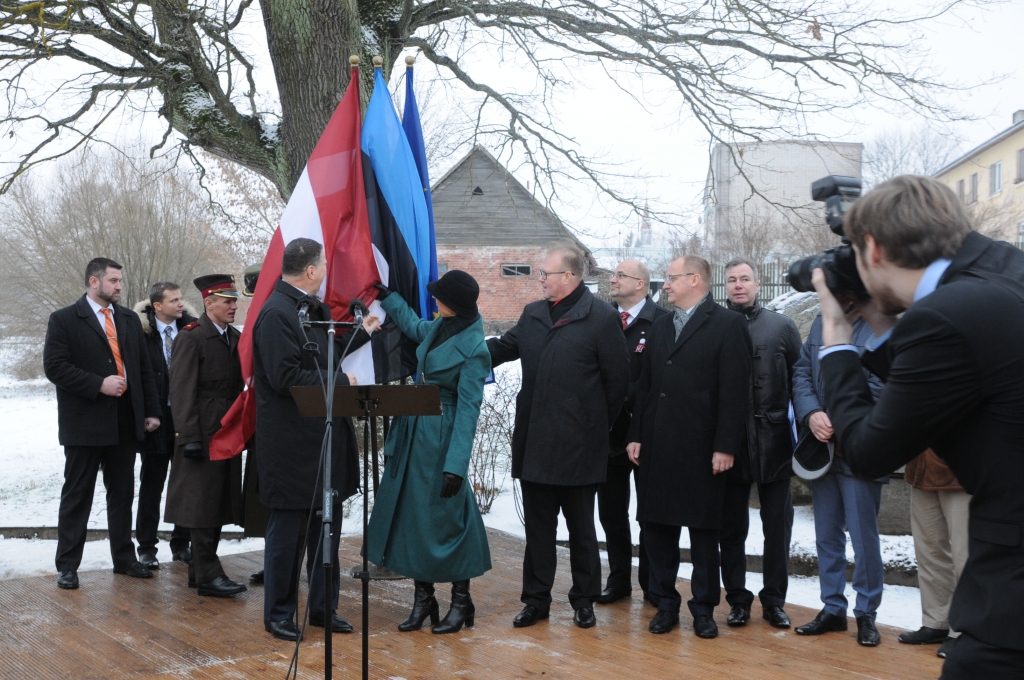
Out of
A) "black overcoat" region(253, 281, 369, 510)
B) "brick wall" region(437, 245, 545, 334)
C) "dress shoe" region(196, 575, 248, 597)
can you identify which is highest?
"brick wall" region(437, 245, 545, 334)

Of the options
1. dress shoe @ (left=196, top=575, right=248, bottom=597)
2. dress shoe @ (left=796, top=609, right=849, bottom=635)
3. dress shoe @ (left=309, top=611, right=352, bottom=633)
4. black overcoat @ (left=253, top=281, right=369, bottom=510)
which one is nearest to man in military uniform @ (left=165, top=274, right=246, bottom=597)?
dress shoe @ (left=196, top=575, right=248, bottom=597)

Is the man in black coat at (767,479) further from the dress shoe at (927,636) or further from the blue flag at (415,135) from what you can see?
the blue flag at (415,135)

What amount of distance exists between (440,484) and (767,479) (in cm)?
189

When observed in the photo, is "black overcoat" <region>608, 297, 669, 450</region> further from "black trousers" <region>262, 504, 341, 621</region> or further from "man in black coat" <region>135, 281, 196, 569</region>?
"man in black coat" <region>135, 281, 196, 569</region>

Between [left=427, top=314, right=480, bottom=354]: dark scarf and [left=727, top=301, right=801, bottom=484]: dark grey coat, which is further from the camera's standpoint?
[left=727, top=301, right=801, bottom=484]: dark grey coat

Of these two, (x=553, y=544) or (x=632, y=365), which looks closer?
(x=553, y=544)

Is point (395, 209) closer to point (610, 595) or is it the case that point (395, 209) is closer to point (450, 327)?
point (450, 327)

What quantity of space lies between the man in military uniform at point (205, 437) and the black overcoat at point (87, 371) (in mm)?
570

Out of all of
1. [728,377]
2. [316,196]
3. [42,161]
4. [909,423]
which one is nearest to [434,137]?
[42,161]

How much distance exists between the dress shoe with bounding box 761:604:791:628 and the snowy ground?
992 mm

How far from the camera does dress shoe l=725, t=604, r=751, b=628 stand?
5230 millimetres

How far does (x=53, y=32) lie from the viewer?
8.38 m

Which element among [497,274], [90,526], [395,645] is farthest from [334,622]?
[497,274]

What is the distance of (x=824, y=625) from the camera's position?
16.6 ft
